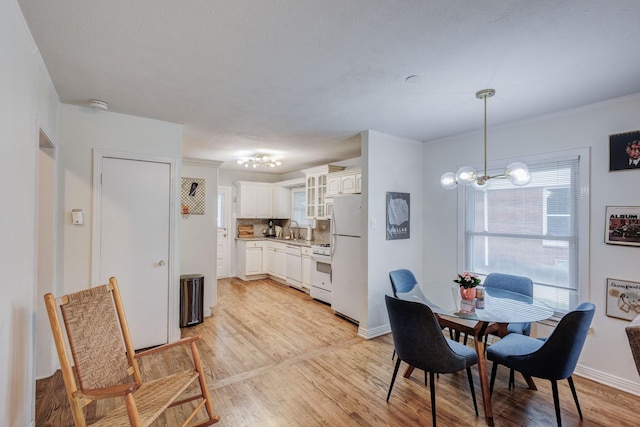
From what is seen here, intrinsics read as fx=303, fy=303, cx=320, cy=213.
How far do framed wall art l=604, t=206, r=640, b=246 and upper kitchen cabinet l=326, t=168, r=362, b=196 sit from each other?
2694 mm

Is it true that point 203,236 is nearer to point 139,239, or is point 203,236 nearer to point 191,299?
point 191,299

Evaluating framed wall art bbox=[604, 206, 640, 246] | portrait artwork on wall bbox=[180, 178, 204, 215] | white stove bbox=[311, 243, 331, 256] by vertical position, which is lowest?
white stove bbox=[311, 243, 331, 256]

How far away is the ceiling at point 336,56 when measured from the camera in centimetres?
156

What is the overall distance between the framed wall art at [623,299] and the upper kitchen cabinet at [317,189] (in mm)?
3773

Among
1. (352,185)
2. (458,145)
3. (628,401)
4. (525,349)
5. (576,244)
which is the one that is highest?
(458,145)

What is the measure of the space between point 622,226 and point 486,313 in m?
1.56

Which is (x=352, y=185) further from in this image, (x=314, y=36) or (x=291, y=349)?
(x=314, y=36)

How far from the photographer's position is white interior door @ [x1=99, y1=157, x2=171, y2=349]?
3.06 m

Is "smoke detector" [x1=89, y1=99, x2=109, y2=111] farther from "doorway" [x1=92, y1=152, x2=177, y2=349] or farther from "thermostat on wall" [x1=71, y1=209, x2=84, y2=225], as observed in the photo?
"thermostat on wall" [x1=71, y1=209, x2=84, y2=225]

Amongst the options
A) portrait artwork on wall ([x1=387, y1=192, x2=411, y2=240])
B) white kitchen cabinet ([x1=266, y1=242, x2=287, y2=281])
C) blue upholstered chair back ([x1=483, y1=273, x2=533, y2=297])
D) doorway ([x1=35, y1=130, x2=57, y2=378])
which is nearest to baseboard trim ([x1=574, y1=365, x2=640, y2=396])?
blue upholstered chair back ([x1=483, y1=273, x2=533, y2=297])

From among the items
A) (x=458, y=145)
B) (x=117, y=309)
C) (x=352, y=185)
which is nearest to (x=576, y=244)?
(x=458, y=145)

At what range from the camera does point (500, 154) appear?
11.5ft

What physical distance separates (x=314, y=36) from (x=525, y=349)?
2.63 m

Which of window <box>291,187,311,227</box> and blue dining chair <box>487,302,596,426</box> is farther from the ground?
window <box>291,187,311,227</box>
